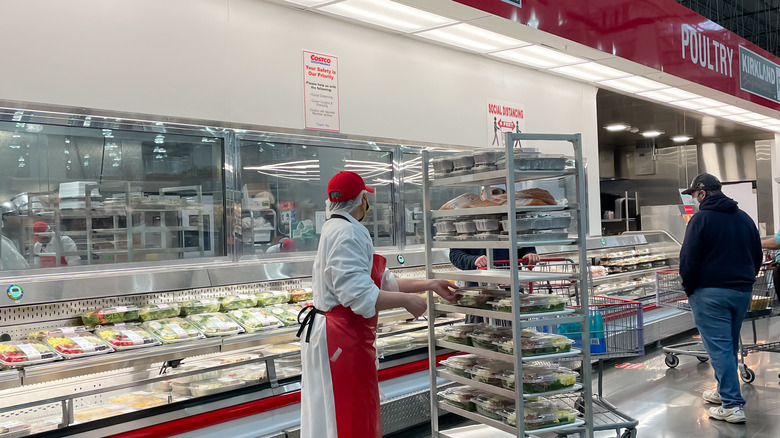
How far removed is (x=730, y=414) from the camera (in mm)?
4988

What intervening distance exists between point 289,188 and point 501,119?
285 centimetres

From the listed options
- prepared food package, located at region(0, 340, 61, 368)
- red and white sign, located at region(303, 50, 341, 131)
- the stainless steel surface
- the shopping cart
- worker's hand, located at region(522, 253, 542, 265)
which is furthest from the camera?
the stainless steel surface

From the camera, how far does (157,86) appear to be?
422 centimetres

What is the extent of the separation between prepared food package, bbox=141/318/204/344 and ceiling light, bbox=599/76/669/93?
5845mm

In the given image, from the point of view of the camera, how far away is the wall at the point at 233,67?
3.76 metres

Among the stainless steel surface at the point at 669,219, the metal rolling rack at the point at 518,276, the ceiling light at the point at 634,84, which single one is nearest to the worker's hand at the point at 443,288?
the metal rolling rack at the point at 518,276

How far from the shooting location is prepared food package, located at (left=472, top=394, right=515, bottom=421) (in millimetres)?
3506

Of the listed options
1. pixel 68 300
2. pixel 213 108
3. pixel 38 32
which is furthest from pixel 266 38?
pixel 68 300

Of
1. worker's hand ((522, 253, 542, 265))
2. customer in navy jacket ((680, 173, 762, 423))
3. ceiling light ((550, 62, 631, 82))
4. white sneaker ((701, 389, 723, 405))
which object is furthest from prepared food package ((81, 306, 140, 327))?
ceiling light ((550, 62, 631, 82))

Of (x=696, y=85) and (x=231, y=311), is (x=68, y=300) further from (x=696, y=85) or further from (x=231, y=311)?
(x=696, y=85)

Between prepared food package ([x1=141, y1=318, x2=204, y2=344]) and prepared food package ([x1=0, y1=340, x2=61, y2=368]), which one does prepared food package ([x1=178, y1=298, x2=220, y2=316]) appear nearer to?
prepared food package ([x1=141, y1=318, x2=204, y2=344])

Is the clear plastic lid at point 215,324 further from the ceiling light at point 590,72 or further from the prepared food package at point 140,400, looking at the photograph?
the ceiling light at point 590,72

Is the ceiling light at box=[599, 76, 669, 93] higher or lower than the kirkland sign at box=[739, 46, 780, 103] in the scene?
lower

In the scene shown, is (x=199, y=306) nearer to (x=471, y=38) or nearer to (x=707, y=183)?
(x=471, y=38)
